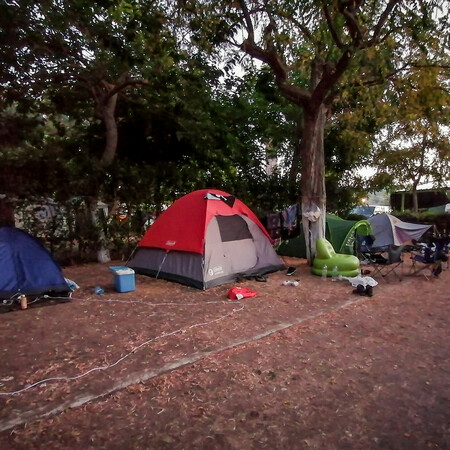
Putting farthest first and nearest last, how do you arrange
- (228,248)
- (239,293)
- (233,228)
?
(233,228) < (228,248) < (239,293)

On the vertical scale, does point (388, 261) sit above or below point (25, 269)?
below

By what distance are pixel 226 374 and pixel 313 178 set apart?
6.28m

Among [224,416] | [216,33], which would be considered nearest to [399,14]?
[216,33]

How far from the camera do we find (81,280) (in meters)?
7.77

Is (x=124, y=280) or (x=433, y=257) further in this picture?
(x=433, y=257)

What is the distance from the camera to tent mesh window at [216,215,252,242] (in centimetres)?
742

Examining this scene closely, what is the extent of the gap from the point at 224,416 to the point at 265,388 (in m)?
0.57

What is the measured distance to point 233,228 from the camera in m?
7.65

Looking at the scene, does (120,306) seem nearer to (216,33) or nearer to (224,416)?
(224,416)

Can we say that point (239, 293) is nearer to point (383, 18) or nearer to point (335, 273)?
point (335, 273)

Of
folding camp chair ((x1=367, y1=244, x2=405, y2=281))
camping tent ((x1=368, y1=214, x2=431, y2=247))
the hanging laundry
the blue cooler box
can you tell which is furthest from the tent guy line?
the hanging laundry

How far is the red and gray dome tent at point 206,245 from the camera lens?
7.01 metres

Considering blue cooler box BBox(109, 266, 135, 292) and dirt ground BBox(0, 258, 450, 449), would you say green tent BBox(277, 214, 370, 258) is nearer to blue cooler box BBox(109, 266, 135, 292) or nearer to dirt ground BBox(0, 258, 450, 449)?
dirt ground BBox(0, 258, 450, 449)

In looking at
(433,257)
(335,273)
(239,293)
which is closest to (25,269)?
(239,293)
